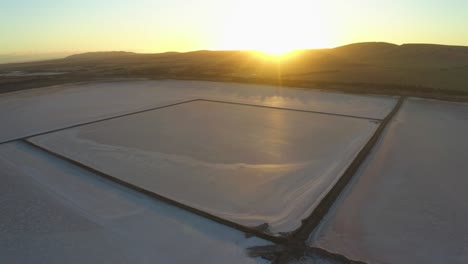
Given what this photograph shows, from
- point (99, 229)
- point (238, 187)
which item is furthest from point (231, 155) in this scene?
point (99, 229)

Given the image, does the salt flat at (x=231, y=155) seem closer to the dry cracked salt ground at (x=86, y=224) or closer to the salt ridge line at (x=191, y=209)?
the salt ridge line at (x=191, y=209)

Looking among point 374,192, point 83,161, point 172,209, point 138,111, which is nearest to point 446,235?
point 374,192

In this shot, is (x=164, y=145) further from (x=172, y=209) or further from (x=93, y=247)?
(x=93, y=247)

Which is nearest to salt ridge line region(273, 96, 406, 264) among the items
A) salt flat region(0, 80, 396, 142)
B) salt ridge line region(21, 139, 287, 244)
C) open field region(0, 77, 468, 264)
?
open field region(0, 77, 468, 264)

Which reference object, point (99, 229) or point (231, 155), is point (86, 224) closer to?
point (99, 229)

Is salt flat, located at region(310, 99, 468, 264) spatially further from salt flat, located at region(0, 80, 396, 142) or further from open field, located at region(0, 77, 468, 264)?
salt flat, located at region(0, 80, 396, 142)
